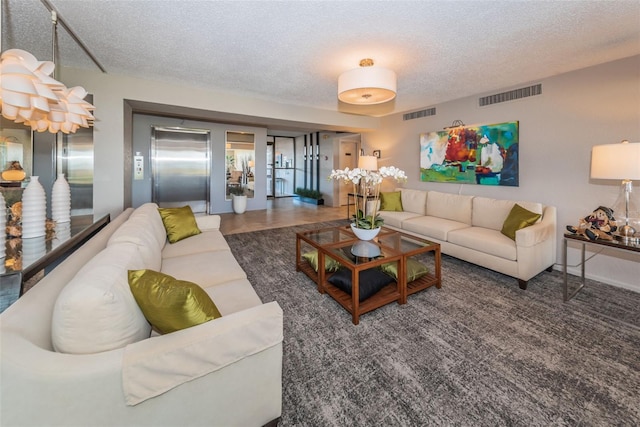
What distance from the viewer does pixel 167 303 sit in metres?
1.16

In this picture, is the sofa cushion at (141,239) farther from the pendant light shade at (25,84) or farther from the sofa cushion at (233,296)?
the pendant light shade at (25,84)

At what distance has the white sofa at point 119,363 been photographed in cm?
89

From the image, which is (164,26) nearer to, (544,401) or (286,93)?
(286,93)

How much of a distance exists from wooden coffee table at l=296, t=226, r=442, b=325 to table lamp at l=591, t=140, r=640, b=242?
5.26 feet

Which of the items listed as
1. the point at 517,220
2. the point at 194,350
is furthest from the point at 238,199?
the point at 194,350

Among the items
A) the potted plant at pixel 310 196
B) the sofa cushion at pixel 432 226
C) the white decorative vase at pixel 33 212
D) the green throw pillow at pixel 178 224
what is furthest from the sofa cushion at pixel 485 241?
the potted plant at pixel 310 196

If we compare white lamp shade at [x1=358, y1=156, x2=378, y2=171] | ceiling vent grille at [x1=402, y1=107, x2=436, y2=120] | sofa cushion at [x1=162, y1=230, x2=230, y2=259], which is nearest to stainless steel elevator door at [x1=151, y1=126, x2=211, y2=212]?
white lamp shade at [x1=358, y1=156, x2=378, y2=171]

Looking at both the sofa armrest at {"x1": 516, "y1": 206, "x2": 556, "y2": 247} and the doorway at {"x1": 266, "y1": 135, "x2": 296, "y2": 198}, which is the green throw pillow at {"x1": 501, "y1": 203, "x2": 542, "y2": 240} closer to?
the sofa armrest at {"x1": 516, "y1": 206, "x2": 556, "y2": 247}

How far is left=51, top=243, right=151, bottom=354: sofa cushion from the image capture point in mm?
1003

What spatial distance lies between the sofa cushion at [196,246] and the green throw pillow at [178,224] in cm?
7

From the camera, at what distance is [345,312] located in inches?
96.1

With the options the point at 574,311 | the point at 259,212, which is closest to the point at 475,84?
the point at 574,311

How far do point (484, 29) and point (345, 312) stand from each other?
9.26 feet

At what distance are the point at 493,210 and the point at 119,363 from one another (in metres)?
4.33
